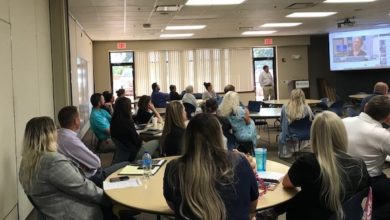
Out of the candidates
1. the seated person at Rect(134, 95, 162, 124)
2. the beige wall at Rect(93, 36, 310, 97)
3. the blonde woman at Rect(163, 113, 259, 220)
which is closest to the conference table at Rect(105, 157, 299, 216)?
the blonde woman at Rect(163, 113, 259, 220)

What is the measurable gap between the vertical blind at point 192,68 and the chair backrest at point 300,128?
8.62 m

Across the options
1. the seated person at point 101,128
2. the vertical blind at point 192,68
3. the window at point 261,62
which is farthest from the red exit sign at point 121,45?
the seated person at point 101,128

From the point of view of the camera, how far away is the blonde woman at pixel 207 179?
192cm

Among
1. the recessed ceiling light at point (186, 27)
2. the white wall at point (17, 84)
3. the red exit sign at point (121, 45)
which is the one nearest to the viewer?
the white wall at point (17, 84)

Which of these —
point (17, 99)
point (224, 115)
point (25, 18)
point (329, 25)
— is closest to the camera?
point (17, 99)

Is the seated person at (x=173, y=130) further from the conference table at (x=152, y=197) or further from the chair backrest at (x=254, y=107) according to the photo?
the chair backrest at (x=254, y=107)

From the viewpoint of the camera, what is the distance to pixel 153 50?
1459cm

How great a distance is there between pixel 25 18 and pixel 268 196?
334cm

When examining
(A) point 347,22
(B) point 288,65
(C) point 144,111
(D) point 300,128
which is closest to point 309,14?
(A) point 347,22

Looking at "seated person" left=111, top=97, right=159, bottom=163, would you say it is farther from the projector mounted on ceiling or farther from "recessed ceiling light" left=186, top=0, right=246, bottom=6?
the projector mounted on ceiling

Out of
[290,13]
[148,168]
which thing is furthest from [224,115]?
[290,13]

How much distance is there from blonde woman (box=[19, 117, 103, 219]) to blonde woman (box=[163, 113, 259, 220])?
0.79 m

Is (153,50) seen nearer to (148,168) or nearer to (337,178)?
(148,168)

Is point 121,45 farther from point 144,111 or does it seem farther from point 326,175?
point 326,175
